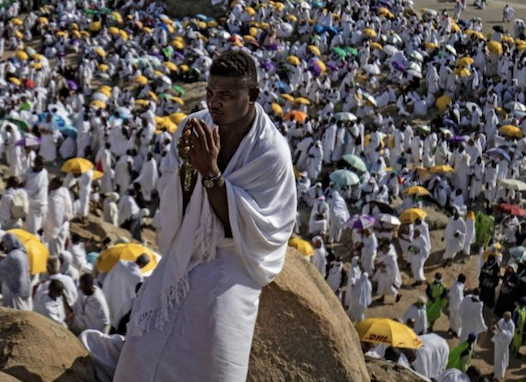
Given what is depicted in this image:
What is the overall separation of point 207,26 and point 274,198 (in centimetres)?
2761

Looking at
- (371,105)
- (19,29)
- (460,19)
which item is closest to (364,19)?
(460,19)

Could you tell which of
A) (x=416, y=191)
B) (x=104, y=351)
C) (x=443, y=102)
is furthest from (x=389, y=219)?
(x=104, y=351)

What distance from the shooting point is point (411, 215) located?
15102mm

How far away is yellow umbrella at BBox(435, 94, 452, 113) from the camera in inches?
924

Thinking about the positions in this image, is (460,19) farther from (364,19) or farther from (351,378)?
(351,378)

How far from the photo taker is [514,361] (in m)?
12.6

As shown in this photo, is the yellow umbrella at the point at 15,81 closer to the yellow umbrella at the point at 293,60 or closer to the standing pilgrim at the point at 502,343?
Result: the yellow umbrella at the point at 293,60

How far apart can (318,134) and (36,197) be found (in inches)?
383

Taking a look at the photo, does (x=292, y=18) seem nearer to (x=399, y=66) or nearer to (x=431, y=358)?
(x=399, y=66)

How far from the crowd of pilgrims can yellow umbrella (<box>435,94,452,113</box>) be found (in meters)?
0.04

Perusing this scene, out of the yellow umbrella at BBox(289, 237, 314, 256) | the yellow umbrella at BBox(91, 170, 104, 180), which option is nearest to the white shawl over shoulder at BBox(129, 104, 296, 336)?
the yellow umbrella at BBox(289, 237, 314, 256)

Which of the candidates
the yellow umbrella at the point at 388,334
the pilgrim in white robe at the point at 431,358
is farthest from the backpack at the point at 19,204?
the pilgrim in white robe at the point at 431,358

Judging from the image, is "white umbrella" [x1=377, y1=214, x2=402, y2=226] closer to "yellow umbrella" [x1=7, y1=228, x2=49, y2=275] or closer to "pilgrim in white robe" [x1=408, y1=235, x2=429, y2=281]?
"pilgrim in white robe" [x1=408, y1=235, x2=429, y2=281]

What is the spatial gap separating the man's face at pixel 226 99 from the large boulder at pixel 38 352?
1730mm
